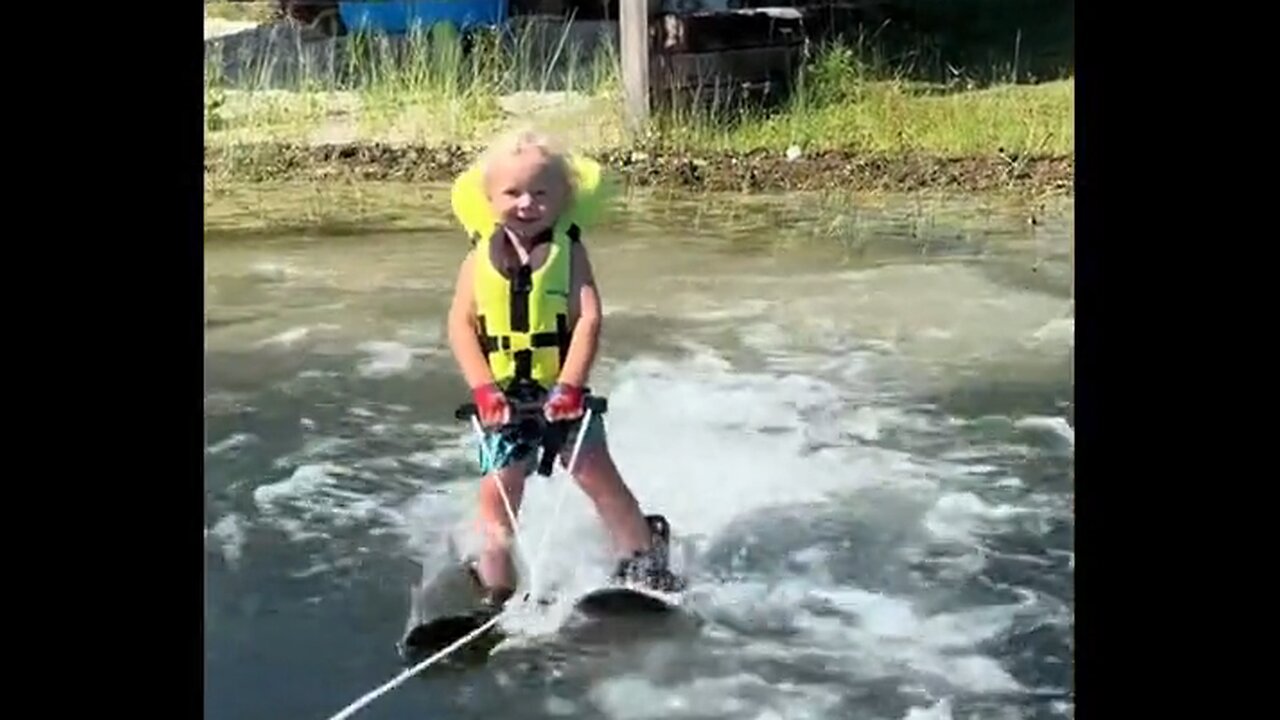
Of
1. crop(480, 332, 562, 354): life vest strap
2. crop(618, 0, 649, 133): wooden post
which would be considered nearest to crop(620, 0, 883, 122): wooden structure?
crop(618, 0, 649, 133): wooden post

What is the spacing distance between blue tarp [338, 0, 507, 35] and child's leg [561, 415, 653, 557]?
0.17 meters

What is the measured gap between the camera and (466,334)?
0.72 m

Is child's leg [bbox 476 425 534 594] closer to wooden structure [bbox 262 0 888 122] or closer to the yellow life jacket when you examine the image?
the yellow life jacket

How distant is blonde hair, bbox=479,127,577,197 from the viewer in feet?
2.39

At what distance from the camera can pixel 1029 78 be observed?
0.76 m

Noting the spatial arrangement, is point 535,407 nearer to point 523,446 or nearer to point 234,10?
point 523,446

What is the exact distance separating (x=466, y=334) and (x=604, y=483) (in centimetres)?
7

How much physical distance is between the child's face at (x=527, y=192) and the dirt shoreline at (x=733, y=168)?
3 centimetres

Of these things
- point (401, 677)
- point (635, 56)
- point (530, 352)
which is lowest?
point (401, 677)

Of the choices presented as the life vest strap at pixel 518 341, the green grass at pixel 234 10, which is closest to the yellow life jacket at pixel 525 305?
the life vest strap at pixel 518 341

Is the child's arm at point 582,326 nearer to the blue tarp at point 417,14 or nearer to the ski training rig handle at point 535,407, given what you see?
the ski training rig handle at point 535,407

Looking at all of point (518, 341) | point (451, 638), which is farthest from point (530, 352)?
point (451, 638)

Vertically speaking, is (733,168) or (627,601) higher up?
(733,168)
